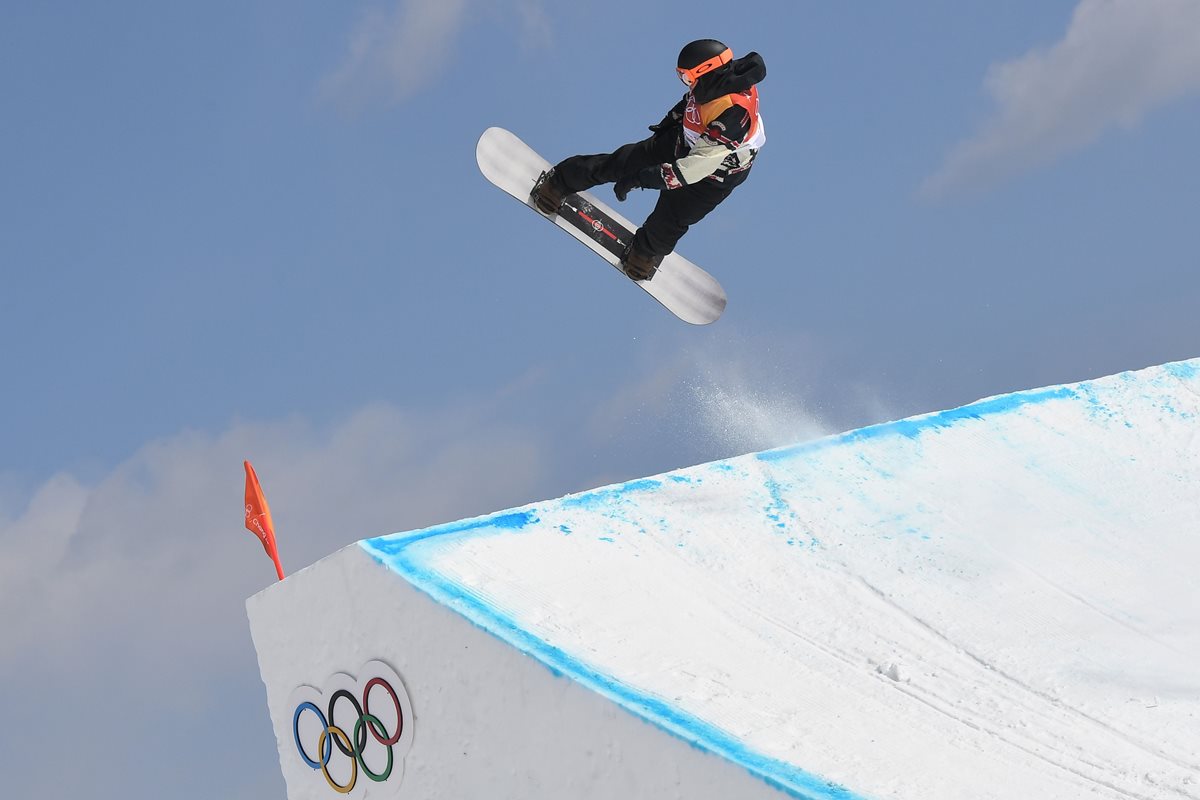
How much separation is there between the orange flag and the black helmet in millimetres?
2424

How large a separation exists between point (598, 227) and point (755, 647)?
9.19ft

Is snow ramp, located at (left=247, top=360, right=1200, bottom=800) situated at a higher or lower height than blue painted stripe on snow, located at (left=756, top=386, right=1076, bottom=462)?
lower

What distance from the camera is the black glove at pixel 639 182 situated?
17.6 ft

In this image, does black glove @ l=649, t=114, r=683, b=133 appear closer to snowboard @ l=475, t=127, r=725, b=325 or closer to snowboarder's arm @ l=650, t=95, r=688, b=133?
snowboarder's arm @ l=650, t=95, r=688, b=133

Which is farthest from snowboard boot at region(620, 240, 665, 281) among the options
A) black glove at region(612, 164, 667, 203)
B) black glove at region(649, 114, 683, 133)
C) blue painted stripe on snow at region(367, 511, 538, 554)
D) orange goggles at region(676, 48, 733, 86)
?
blue painted stripe on snow at region(367, 511, 538, 554)

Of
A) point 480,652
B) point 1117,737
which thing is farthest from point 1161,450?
point 480,652

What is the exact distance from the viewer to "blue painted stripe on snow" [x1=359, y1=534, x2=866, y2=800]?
2.66 meters

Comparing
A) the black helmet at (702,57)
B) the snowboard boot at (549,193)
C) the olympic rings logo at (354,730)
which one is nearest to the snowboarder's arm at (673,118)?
the black helmet at (702,57)

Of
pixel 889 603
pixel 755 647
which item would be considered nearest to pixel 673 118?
pixel 889 603

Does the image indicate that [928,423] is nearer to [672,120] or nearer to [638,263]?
[638,263]

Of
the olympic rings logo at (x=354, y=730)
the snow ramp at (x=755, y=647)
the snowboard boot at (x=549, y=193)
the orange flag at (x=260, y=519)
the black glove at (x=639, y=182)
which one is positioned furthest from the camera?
the snowboard boot at (x=549, y=193)

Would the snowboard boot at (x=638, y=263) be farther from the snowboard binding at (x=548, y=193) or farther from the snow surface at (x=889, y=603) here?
the snow surface at (x=889, y=603)

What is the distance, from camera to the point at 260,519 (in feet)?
13.6

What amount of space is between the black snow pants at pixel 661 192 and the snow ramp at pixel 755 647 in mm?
1183
